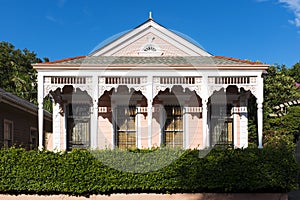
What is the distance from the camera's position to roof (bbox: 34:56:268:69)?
47.7 ft

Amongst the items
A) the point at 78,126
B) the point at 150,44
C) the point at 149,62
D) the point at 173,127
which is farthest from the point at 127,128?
the point at 150,44

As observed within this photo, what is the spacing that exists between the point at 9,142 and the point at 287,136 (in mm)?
14267

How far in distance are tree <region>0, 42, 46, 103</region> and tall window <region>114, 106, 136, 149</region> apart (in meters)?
17.6

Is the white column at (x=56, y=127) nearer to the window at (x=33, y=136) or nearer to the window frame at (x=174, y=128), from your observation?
the window frame at (x=174, y=128)

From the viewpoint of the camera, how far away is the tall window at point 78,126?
1705cm

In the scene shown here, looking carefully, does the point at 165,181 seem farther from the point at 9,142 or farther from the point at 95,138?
the point at 9,142

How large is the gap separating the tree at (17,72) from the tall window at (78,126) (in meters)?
16.7

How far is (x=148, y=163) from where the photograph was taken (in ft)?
41.5

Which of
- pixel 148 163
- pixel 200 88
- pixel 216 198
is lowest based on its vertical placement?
pixel 216 198

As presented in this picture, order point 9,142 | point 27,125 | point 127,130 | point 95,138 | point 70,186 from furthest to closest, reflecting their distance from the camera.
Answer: point 27,125 < point 9,142 < point 127,130 < point 95,138 < point 70,186

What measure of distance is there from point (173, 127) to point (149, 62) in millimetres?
3115

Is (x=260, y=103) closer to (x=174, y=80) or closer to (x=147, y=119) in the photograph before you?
(x=174, y=80)

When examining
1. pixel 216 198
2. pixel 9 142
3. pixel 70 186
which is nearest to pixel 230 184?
pixel 216 198

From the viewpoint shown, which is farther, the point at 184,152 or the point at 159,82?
the point at 159,82
